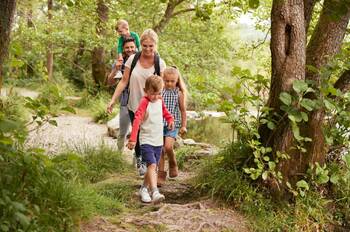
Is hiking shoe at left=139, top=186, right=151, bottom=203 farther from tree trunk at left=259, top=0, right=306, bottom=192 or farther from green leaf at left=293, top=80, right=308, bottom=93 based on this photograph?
green leaf at left=293, top=80, right=308, bottom=93

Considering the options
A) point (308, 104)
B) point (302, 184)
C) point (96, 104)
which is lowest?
point (96, 104)

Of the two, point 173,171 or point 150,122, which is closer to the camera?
point 150,122

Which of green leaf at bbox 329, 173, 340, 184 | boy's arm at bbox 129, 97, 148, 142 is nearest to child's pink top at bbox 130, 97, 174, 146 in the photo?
boy's arm at bbox 129, 97, 148, 142

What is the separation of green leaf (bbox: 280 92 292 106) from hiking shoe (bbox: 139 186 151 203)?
157 cm

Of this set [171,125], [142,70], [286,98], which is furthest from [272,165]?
[142,70]

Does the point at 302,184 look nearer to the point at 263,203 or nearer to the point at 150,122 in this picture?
the point at 263,203

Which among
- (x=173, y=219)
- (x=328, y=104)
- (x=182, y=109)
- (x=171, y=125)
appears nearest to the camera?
(x=173, y=219)

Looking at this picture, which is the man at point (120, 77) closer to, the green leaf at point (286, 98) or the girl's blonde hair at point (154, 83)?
the girl's blonde hair at point (154, 83)

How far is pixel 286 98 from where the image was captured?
419cm

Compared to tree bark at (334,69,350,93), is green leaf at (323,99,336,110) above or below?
below

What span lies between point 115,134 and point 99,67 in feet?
21.3

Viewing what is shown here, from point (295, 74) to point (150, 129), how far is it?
1485mm

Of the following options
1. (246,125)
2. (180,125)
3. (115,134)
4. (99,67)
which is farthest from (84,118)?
(246,125)

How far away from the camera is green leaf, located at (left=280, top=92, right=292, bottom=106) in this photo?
417 cm
